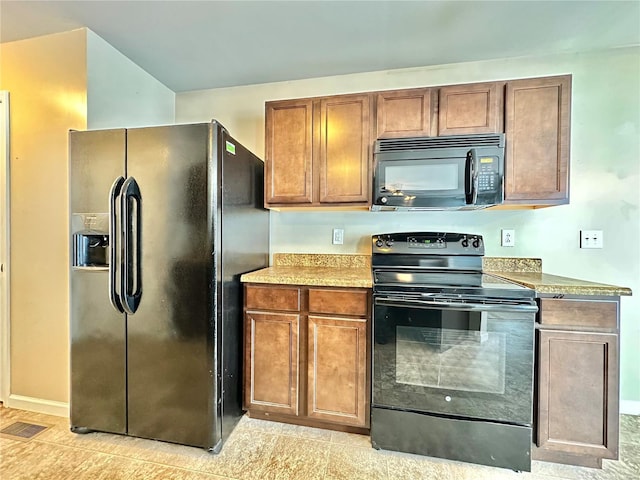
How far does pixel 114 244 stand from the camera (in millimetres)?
1550

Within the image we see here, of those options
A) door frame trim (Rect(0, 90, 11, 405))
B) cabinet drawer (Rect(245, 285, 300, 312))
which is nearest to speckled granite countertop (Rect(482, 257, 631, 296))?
cabinet drawer (Rect(245, 285, 300, 312))

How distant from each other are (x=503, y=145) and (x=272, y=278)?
5.26ft

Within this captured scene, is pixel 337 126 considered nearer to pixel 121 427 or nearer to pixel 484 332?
pixel 484 332

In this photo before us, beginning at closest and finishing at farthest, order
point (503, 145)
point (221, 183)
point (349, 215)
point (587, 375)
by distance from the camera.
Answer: point (587, 375)
point (221, 183)
point (503, 145)
point (349, 215)

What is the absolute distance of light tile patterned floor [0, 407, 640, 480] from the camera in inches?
57.6

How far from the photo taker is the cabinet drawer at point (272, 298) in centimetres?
176

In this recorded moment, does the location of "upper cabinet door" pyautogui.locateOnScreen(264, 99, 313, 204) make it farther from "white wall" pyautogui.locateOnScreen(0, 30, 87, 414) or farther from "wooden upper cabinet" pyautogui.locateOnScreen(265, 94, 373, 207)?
"white wall" pyautogui.locateOnScreen(0, 30, 87, 414)

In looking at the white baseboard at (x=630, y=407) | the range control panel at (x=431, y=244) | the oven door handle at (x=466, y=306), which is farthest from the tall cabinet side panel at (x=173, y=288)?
the white baseboard at (x=630, y=407)

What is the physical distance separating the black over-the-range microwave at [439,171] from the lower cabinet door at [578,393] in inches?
33.0

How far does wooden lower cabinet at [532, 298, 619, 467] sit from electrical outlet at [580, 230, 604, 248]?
2.52ft

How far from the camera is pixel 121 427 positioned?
1.65 metres

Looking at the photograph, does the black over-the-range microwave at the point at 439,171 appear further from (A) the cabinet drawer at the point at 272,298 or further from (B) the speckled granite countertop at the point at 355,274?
(A) the cabinet drawer at the point at 272,298

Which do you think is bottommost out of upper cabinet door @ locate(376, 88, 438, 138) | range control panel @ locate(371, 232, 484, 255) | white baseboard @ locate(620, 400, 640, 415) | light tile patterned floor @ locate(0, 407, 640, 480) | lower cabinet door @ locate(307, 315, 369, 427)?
light tile patterned floor @ locate(0, 407, 640, 480)

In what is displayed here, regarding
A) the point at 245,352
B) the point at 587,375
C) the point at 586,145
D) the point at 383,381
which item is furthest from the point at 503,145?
the point at 245,352
